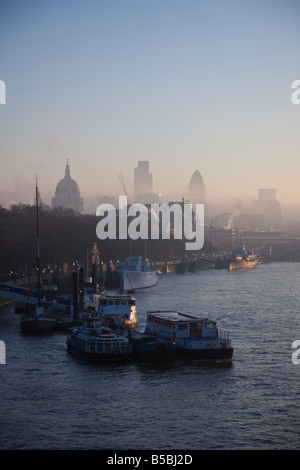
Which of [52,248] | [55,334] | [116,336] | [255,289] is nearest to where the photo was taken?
[116,336]

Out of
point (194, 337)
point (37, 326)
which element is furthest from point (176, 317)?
point (37, 326)

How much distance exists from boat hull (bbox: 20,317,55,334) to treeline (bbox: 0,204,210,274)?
27.8 m

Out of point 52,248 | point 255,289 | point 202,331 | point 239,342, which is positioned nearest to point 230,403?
point 202,331

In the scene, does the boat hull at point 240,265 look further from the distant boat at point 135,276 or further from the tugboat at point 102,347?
the tugboat at point 102,347

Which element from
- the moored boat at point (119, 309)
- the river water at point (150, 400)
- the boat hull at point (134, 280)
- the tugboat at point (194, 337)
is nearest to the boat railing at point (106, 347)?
the river water at point (150, 400)

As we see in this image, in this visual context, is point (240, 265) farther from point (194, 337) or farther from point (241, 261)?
point (194, 337)

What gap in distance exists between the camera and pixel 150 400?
28.5 meters

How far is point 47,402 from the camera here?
27656 mm

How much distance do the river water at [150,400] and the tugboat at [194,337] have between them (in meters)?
0.76

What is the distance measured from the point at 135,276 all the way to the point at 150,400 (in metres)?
52.7

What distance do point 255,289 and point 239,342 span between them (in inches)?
1519

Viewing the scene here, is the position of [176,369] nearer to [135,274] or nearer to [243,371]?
[243,371]

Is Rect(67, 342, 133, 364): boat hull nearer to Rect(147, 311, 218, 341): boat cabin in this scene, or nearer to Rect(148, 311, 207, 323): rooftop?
Rect(147, 311, 218, 341): boat cabin
